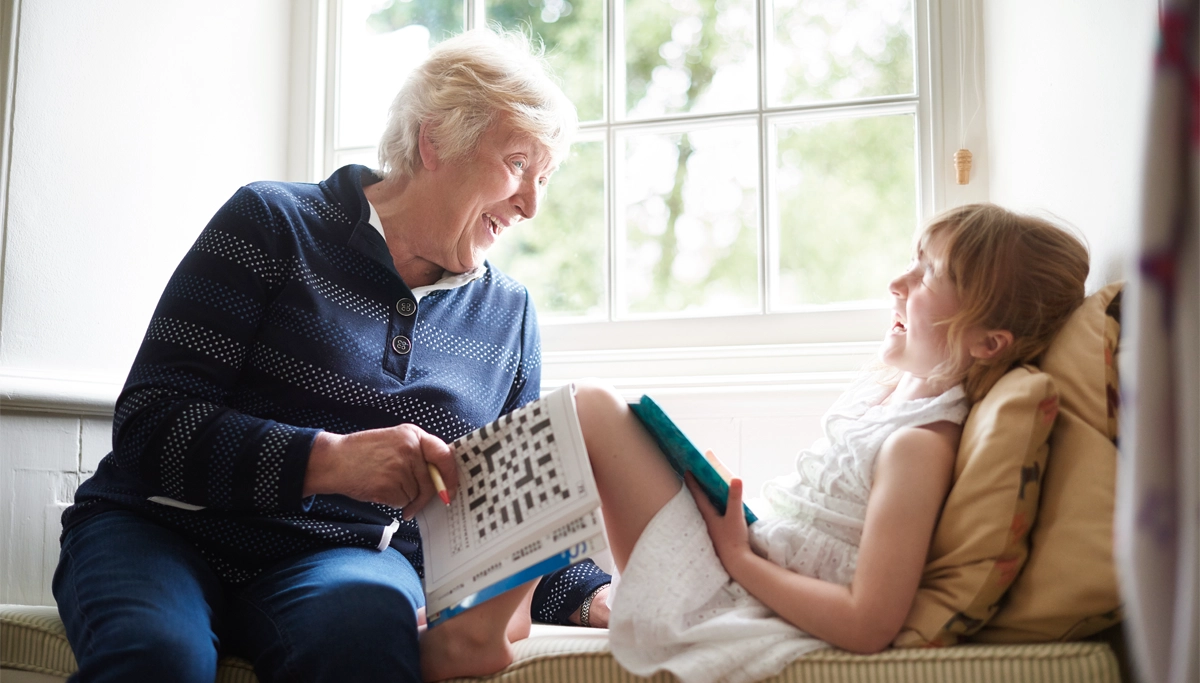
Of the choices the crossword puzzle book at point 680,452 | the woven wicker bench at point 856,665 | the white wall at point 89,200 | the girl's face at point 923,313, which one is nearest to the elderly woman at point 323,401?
the woven wicker bench at point 856,665

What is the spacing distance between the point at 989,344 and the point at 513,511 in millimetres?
663

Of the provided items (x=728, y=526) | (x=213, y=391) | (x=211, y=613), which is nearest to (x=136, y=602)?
(x=211, y=613)

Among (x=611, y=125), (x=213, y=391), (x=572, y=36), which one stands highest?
(x=572, y=36)

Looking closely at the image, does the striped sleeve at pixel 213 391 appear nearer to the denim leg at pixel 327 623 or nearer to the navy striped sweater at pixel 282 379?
the navy striped sweater at pixel 282 379

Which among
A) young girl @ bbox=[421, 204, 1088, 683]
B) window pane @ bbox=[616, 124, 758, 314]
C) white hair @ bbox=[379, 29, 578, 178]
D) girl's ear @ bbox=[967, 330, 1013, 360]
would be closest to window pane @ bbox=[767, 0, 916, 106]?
window pane @ bbox=[616, 124, 758, 314]

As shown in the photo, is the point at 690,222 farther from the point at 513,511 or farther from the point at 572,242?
the point at 513,511

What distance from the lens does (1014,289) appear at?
118 centimetres

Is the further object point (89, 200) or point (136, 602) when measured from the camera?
point (89, 200)

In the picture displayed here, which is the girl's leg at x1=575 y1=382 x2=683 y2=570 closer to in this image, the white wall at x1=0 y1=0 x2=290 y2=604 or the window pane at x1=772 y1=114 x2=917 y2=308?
the window pane at x1=772 y1=114 x2=917 y2=308

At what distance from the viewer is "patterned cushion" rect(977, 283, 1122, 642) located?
989 mm

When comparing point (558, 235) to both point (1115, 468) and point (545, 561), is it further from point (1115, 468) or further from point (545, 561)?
point (1115, 468)

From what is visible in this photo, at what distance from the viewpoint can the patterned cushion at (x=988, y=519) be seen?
1017 millimetres

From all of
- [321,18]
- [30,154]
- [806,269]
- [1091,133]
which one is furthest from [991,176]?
[30,154]

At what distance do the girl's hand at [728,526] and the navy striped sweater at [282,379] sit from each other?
0.36 meters
